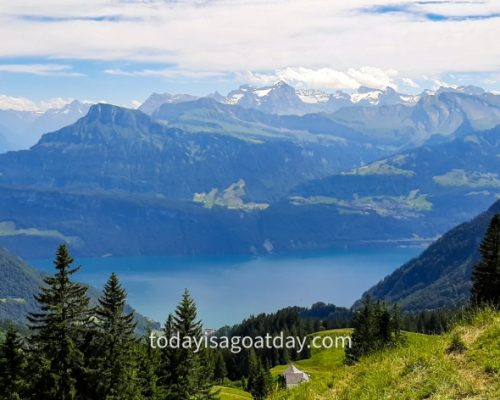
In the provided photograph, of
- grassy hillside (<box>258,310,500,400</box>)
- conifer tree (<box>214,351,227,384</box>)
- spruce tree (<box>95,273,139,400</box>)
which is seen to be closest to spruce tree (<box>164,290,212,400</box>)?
spruce tree (<box>95,273,139,400</box>)

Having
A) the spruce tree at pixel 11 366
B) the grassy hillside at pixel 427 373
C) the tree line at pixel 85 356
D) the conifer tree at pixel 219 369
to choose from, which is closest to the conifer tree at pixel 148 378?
the tree line at pixel 85 356

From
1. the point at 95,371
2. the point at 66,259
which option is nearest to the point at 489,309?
the point at 66,259

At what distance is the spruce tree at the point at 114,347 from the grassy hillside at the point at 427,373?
90.3 feet

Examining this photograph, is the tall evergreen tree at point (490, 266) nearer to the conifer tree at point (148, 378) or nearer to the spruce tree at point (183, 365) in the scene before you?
the spruce tree at point (183, 365)

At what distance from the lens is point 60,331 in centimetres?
3684

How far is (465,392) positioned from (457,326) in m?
3.51

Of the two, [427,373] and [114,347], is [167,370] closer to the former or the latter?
[114,347]

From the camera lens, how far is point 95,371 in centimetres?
3888

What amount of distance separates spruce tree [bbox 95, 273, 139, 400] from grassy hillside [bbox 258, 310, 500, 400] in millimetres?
27527

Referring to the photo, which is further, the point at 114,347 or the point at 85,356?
the point at 114,347

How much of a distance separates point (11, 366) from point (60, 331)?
29.3 feet

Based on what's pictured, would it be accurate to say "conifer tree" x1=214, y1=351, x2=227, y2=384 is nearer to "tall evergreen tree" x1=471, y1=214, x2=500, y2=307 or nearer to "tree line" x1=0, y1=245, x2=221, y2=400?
"tall evergreen tree" x1=471, y1=214, x2=500, y2=307

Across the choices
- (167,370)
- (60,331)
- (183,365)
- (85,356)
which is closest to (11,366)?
(85,356)

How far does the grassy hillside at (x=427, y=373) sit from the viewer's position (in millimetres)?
12461
